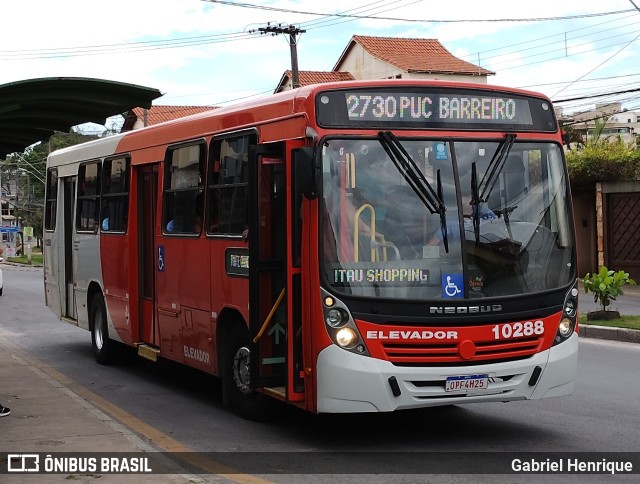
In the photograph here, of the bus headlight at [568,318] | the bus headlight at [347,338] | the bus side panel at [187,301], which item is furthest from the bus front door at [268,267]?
the bus headlight at [568,318]

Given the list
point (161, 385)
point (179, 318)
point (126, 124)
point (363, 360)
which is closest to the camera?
point (363, 360)

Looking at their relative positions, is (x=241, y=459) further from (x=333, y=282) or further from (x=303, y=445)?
(x=333, y=282)

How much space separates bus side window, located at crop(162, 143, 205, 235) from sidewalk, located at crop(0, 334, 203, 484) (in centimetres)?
211

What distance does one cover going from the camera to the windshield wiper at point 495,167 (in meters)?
8.09

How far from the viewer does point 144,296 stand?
12227mm

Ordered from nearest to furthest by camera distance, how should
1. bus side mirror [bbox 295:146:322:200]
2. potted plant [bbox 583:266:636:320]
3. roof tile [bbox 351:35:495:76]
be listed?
1. bus side mirror [bbox 295:146:322:200]
2. potted plant [bbox 583:266:636:320]
3. roof tile [bbox 351:35:495:76]

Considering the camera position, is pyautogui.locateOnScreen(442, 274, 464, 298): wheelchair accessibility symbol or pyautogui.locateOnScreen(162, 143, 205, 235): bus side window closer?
pyautogui.locateOnScreen(442, 274, 464, 298): wheelchair accessibility symbol

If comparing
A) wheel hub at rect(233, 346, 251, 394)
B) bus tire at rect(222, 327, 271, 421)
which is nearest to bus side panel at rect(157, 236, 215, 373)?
bus tire at rect(222, 327, 271, 421)

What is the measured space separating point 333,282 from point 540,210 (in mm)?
1973

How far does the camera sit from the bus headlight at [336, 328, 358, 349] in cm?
767

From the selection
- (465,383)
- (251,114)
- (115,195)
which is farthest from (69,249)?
(465,383)

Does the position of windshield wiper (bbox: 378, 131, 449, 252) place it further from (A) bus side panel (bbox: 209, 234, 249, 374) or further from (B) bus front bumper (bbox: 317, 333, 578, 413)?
(A) bus side panel (bbox: 209, 234, 249, 374)

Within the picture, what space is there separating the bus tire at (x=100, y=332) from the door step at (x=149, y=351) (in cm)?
162

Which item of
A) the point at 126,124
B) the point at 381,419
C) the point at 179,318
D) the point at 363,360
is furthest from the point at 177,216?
the point at 126,124
